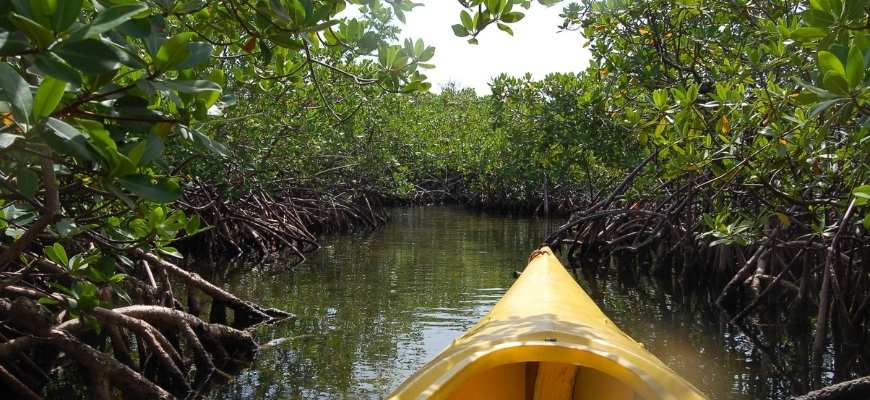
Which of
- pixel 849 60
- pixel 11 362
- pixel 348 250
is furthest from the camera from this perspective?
pixel 348 250

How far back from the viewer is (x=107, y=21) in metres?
1.27

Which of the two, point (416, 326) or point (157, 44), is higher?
point (157, 44)

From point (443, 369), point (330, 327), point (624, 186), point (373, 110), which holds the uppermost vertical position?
point (373, 110)

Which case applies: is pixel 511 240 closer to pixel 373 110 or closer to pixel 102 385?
pixel 373 110

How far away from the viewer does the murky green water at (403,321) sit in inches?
206

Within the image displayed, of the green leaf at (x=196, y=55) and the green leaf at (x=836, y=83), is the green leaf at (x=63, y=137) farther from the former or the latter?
the green leaf at (x=836, y=83)

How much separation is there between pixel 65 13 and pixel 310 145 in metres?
9.92

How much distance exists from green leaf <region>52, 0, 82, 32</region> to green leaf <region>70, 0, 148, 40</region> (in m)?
0.02

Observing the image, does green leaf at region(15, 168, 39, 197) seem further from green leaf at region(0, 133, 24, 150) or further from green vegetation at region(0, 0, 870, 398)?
green leaf at region(0, 133, 24, 150)

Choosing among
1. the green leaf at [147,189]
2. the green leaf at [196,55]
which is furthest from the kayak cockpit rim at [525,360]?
the green leaf at [196,55]

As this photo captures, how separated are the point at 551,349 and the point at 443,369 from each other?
401mm

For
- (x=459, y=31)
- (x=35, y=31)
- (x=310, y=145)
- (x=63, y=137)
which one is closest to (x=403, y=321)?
(x=310, y=145)

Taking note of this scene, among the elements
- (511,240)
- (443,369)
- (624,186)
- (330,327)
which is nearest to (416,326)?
(330,327)

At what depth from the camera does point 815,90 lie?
2367mm
